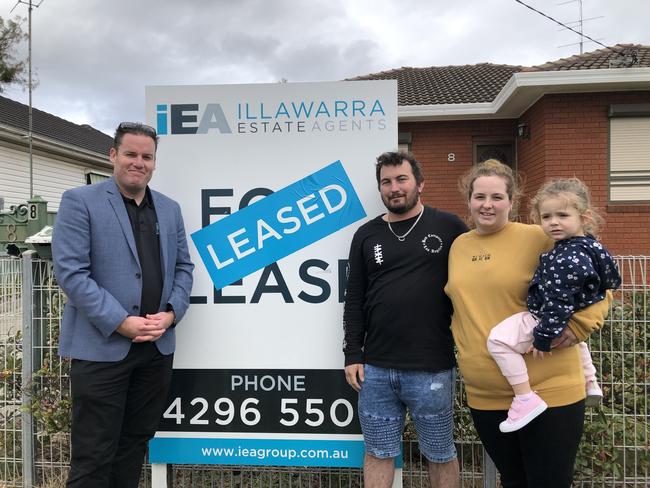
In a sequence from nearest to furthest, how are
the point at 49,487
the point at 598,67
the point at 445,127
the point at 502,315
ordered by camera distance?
the point at 502,315 → the point at 49,487 → the point at 598,67 → the point at 445,127

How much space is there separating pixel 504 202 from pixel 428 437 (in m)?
1.16

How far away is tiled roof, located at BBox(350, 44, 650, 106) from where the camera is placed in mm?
8578

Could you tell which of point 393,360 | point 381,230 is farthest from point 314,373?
point 381,230

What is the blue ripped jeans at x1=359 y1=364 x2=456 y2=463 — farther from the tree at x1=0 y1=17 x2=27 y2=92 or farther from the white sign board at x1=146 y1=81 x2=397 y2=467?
the tree at x1=0 y1=17 x2=27 y2=92

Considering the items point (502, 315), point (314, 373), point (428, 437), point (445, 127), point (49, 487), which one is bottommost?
point (49, 487)

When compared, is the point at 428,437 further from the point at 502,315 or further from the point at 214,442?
the point at 214,442

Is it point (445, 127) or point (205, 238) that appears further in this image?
point (445, 127)

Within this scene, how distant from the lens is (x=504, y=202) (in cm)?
216

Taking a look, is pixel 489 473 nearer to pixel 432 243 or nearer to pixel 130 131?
pixel 432 243

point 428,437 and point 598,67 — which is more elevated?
point 598,67

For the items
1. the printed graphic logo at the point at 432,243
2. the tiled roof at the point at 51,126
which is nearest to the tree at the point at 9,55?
the tiled roof at the point at 51,126

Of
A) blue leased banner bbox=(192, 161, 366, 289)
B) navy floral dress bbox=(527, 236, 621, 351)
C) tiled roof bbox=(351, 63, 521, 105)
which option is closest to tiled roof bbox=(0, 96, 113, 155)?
tiled roof bbox=(351, 63, 521, 105)

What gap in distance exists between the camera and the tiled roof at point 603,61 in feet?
27.3

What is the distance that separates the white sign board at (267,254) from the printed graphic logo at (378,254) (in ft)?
1.39
